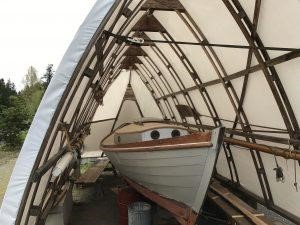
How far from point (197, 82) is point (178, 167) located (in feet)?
12.3

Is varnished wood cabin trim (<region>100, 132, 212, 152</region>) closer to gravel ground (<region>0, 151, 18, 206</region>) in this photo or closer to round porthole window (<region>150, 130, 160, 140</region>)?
round porthole window (<region>150, 130, 160, 140</region>)

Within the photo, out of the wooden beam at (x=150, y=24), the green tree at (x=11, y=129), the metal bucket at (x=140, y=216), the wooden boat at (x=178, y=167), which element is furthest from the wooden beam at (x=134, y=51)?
the green tree at (x=11, y=129)

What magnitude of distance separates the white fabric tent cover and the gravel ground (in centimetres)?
790

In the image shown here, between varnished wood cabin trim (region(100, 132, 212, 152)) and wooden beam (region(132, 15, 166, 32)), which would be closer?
varnished wood cabin trim (region(100, 132, 212, 152))

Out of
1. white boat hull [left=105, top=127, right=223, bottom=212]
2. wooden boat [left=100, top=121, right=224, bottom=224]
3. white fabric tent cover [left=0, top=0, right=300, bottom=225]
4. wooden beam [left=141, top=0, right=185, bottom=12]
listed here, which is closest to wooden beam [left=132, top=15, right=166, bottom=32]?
white fabric tent cover [left=0, top=0, right=300, bottom=225]

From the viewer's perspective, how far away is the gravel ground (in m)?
14.3

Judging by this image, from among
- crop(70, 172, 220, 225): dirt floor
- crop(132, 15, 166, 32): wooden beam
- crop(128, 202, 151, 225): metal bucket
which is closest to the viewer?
crop(128, 202, 151, 225): metal bucket

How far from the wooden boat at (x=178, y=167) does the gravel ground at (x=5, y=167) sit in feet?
22.0

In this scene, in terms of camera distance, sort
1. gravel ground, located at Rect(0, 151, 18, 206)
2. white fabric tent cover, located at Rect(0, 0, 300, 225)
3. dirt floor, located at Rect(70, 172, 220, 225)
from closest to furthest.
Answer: white fabric tent cover, located at Rect(0, 0, 300, 225) < dirt floor, located at Rect(70, 172, 220, 225) < gravel ground, located at Rect(0, 151, 18, 206)

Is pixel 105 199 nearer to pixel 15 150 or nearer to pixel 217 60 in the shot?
pixel 217 60

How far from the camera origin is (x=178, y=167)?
6730 mm

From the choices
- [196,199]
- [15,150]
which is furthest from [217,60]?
[15,150]

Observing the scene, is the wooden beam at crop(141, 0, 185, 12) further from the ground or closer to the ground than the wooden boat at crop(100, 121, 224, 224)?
further from the ground

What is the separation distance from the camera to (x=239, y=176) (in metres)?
9.05
